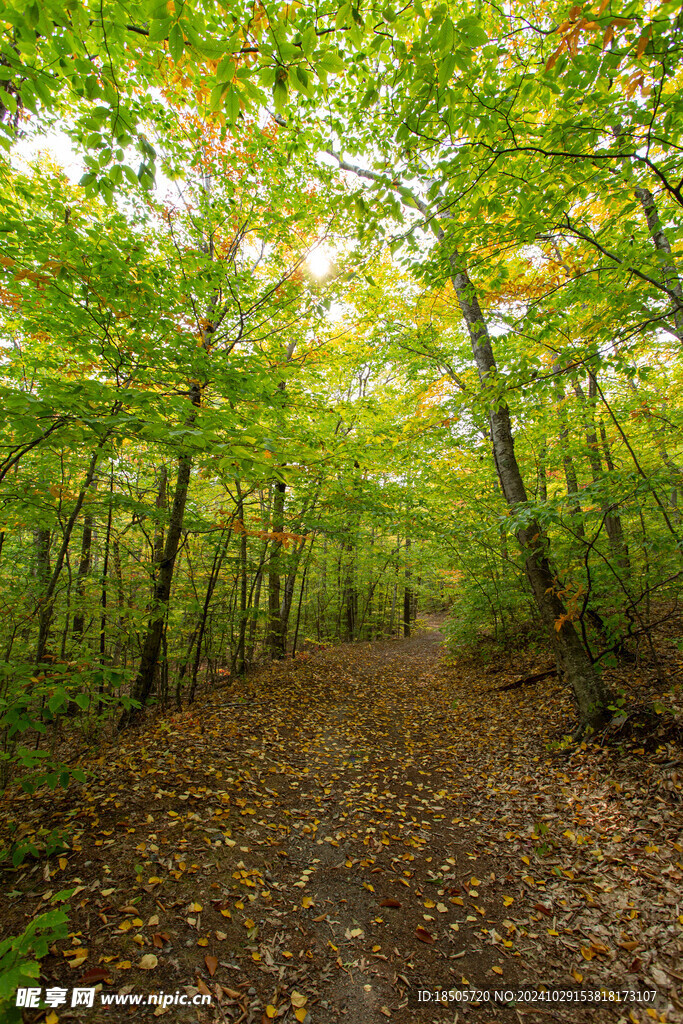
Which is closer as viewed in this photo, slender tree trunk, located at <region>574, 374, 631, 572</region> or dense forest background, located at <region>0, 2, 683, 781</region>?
dense forest background, located at <region>0, 2, 683, 781</region>

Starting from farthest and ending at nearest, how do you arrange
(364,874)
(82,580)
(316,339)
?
(316,339)
(82,580)
(364,874)

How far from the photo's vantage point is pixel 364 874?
12.5ft

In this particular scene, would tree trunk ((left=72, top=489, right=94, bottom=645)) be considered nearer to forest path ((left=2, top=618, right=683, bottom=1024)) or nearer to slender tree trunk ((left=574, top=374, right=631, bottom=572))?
forest path ((left=2, top=618, right=683, bottom=1024))

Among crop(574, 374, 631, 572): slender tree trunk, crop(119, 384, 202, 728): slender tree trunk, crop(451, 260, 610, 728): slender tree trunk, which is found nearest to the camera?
crop(574, 374, 631, 572): slender tree trunk

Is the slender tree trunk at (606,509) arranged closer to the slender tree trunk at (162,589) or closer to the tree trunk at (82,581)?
the slender tree trunk at (162,589)

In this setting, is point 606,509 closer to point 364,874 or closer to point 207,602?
point 364,874

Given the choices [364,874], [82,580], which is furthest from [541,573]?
[82,580]

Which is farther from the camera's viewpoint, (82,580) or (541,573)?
(541,573)

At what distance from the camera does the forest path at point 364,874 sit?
2662 mm

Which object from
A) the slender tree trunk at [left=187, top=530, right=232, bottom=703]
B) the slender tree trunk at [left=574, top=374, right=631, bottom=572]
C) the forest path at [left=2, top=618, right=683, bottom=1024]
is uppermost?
the slender tree trunk at [left=574, top=374, right=631, bottom=572]

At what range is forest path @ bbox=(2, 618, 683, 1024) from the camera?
2.66 metres

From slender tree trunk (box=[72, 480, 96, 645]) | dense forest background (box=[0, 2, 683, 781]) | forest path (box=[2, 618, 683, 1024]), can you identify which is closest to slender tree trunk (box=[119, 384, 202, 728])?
dense forest background (box=[0, 2, 683, 781])

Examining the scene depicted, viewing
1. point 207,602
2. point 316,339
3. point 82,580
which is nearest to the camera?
point 82,580

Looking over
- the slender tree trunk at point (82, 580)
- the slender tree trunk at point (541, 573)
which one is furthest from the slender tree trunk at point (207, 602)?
the slender tree trunk at point (541, 573)
